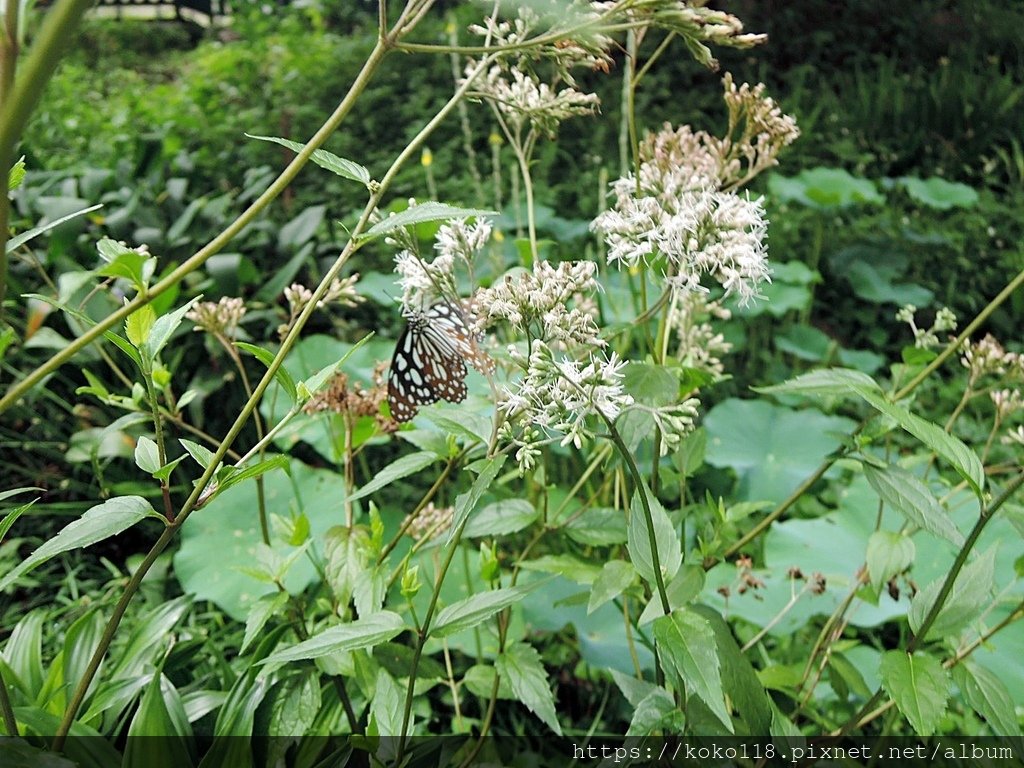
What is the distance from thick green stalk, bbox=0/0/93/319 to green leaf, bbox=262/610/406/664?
1.77 ft

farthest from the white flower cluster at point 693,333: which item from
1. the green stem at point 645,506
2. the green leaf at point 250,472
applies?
the green leaf at point 250,472

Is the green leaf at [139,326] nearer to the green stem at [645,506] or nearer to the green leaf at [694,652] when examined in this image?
the green stem at [645,506]

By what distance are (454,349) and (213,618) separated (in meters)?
1.21

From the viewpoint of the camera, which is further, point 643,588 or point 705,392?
point 705,392

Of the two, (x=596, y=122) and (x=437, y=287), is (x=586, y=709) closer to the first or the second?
(x=437, y=287)

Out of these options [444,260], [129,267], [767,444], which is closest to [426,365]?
[444,260]

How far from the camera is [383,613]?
0.94 meters

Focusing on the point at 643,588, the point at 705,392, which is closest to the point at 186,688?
the point at 643,588

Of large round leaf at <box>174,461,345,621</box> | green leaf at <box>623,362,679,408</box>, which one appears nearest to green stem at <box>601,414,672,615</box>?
green leaf at <box>623,362,679,408</box>

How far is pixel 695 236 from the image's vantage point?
37.4 inches

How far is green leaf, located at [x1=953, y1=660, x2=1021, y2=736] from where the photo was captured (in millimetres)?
904

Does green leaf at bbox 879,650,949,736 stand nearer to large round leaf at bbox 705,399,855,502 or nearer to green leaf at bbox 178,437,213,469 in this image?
green leaf at bbox 178,437,213,469

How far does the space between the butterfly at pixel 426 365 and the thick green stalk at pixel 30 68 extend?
0.76 m

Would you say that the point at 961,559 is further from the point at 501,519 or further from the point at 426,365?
the point at 426,365
